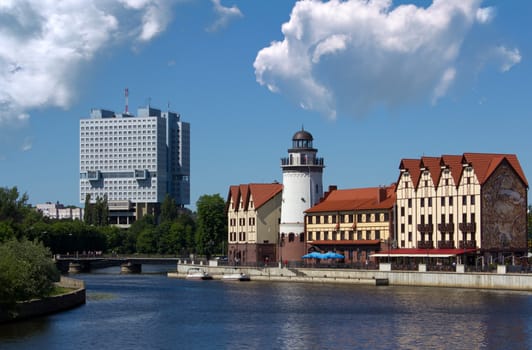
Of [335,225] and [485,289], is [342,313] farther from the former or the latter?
[335,225]

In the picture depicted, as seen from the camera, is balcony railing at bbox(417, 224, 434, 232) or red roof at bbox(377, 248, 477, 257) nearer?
red roof at bbox(377, 248, 477, 257)

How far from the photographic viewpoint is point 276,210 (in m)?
171

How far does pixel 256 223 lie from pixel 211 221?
1067 inches

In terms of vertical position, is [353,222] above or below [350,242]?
above

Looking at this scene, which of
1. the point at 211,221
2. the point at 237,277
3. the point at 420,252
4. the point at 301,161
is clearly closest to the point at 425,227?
the point at 420,252

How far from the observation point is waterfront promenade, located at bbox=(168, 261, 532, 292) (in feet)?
373

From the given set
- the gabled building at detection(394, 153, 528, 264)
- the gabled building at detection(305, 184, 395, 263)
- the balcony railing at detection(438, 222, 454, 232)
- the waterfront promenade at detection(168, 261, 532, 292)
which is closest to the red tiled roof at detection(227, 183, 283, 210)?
the gabled building at detection(305, 184, 395, 263)

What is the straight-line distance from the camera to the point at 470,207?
131m

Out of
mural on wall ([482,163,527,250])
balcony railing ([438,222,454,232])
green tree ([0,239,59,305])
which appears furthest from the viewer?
balcony railing ([438,222,454,232])

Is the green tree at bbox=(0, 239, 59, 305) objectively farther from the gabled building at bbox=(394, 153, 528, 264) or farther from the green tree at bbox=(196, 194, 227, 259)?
the green tree at bbox=(196, 194, 227, 259)

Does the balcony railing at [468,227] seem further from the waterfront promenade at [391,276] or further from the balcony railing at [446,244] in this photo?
the waterfront promenade at [391,276]

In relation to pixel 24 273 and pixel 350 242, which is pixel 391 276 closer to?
pixel 350 242

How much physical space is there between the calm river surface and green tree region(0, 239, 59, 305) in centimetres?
270

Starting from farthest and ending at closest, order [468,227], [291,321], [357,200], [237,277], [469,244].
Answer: [357,200], [237,277], [468,227], [469,244], [291,321]
